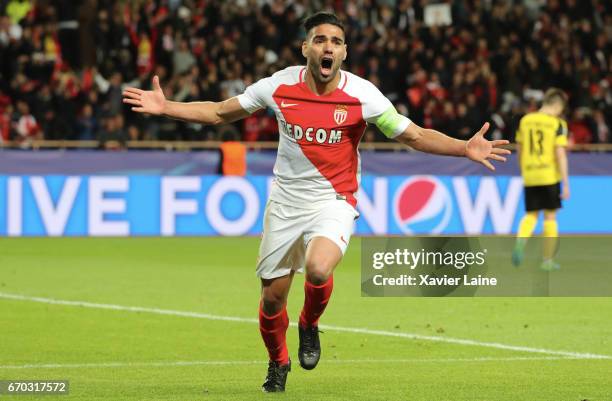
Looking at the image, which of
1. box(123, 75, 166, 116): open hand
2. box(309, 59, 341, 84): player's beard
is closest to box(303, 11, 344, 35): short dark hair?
box(309, 59, 341, 84): player's beard

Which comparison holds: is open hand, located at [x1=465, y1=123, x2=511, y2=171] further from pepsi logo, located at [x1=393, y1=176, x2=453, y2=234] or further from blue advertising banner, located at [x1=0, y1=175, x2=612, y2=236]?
pepsi logo, located at [x1=393, y1=176, x2=453, y2=234]

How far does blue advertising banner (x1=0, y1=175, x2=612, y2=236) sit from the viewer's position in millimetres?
21219

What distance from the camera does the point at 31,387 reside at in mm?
8141

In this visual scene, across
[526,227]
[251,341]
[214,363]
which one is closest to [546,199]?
[526,227]

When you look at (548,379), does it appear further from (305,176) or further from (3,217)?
(3,217)

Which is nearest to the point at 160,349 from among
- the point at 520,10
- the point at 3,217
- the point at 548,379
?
the point at 548,379

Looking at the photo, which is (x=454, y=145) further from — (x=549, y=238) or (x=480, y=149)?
(x=549, y=238)

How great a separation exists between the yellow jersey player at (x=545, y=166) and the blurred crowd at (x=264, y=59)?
835cm

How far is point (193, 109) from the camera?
8.32 m

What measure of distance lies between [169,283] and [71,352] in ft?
17.5

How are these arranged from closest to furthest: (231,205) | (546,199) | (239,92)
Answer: (546,199)
(231,205)
(239,92)

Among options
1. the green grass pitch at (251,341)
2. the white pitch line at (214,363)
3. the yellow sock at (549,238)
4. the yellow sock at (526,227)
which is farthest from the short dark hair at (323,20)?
the yellow sock at (549,238)

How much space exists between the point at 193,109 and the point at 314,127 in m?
0.72

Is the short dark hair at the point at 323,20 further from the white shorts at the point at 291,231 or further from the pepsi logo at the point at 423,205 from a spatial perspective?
the pepsi logo at the point at 423,205
